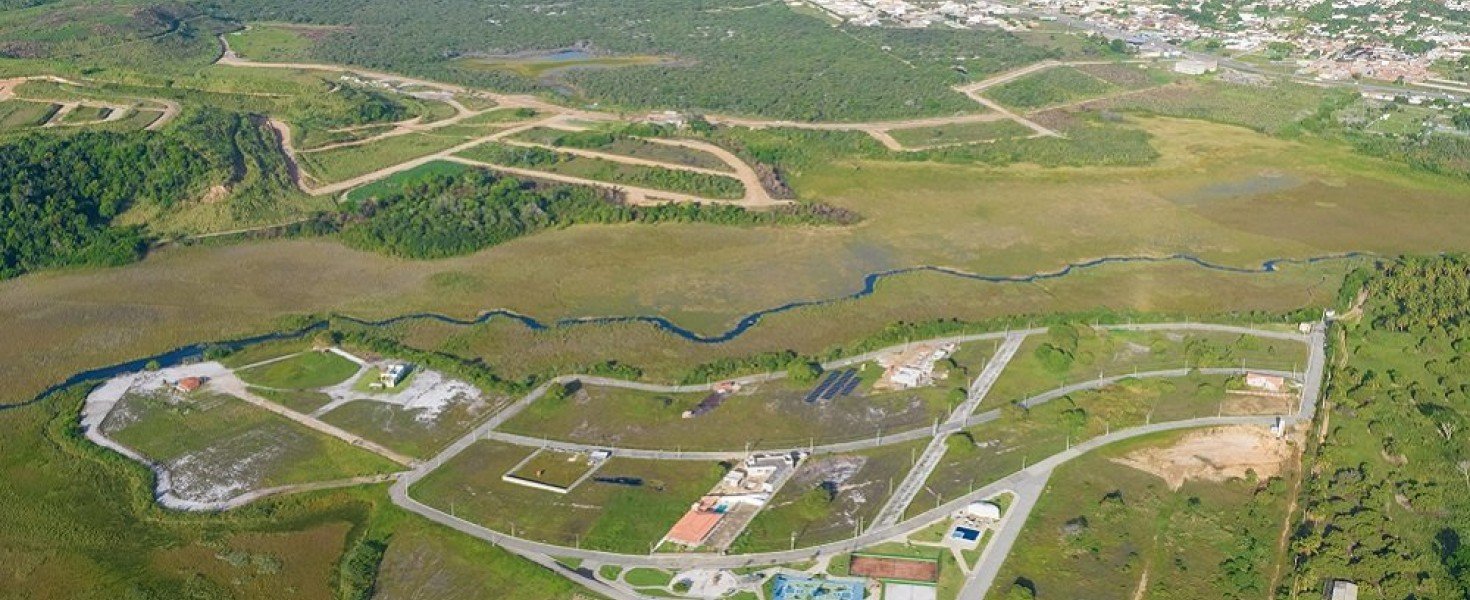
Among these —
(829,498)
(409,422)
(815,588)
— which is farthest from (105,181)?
(815,588)

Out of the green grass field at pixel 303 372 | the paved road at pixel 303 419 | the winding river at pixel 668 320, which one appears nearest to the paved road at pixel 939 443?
the winding river at pixel 668 320

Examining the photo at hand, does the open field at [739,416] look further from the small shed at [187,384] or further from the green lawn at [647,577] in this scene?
the small shed at [187,384]

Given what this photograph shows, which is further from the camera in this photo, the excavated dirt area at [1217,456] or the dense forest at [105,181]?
the dense forest at [105,181]

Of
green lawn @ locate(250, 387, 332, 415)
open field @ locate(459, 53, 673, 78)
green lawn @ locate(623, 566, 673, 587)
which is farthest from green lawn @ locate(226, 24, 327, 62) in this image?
green lawn @ locate(623, 566, 673, 587)

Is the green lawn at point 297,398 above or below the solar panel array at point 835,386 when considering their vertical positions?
above

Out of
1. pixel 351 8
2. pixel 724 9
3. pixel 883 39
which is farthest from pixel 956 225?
pixel 351 8

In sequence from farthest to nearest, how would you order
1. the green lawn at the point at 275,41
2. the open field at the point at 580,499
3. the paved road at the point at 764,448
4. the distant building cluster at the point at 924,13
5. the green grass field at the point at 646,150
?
the distant building cluster at the point at 924,13 < the green lawn at the point at 275,41 < the green grass field at the point at 646,150 < the paved road at the point at 764,448 < the open field at the point at 580,499

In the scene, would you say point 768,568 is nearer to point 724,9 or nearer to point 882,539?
point 882,539
